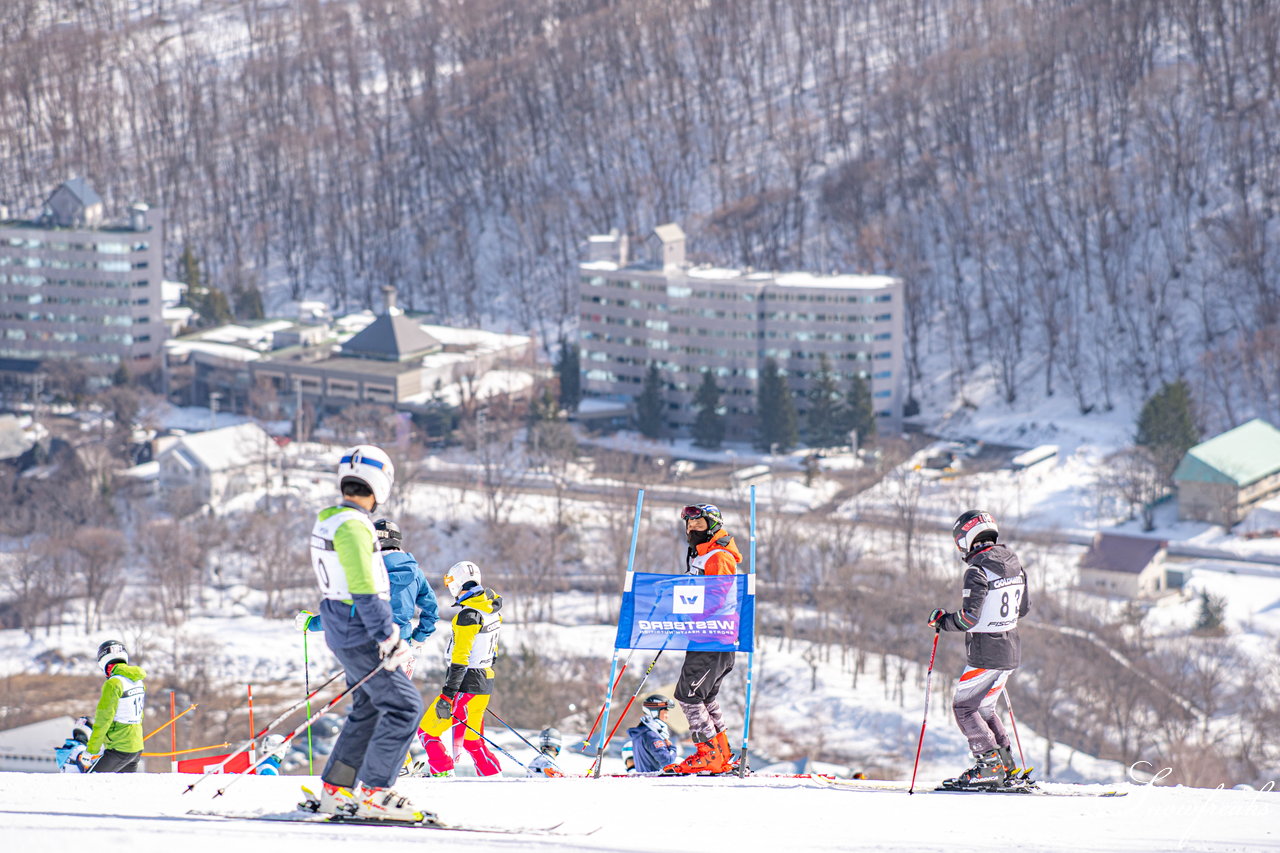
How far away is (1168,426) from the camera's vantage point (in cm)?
4559

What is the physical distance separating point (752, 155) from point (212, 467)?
3283 centimetres

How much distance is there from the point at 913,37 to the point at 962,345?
21076mm

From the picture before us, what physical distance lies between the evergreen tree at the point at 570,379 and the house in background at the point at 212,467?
1087 centimetres

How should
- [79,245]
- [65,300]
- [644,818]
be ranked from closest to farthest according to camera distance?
1. [644,818]
2. [79,245]
3. [65,300]

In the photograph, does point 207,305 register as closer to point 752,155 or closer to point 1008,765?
point 752,155

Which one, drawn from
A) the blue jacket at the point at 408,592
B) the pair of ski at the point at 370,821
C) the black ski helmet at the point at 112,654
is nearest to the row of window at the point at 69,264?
the black ski helmet at the point at 112,654

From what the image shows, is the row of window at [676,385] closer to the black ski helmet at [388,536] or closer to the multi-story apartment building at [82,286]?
the multi-story apartment building at [82,286]

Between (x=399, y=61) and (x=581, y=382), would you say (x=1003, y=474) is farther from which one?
(x=399, y=61)

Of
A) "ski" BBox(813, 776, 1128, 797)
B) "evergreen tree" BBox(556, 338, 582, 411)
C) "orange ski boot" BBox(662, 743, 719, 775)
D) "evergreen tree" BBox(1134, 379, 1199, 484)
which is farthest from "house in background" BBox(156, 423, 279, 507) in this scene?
"ski" BBox(813, 776, 1128, 797)

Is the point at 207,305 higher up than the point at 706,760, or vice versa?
the point at 207,305

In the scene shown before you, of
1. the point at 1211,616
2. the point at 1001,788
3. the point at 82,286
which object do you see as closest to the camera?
the point at 1001,788

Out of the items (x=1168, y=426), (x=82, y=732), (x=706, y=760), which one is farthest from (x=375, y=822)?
(x=1168, y=426)

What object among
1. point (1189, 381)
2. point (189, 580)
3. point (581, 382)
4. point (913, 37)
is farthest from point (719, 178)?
point (189, 580)

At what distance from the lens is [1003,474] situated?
1813 inches
